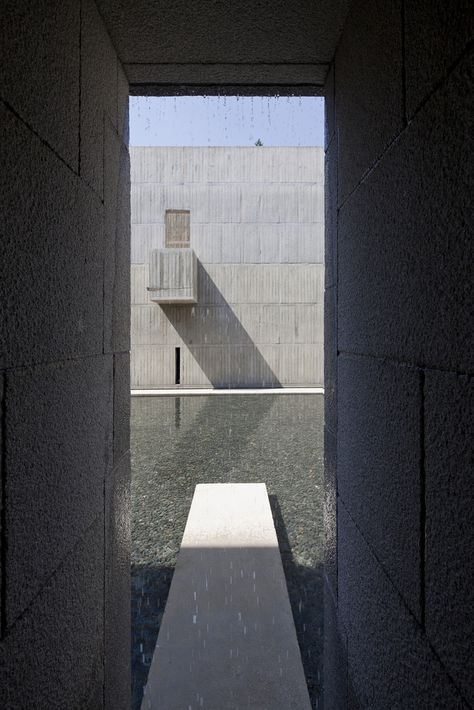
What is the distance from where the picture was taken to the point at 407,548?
167cm

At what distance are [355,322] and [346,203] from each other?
75cm

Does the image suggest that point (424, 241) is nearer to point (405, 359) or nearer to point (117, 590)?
point (405, 359)


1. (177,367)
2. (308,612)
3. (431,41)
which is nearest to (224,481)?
(308,612)

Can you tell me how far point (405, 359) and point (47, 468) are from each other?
4.85ft

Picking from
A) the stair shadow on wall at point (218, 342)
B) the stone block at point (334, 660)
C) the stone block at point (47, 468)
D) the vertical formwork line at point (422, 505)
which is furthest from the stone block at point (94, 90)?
the stair shadow on wall at point (218, 342)

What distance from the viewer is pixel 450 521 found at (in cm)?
133

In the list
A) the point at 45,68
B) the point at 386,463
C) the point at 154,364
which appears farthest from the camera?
the point at 154,364

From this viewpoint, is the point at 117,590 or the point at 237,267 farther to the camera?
the point at 237,267

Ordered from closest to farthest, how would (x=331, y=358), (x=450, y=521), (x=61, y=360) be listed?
(x=450, y=521), (x=61, y=360), (x=331, y=358)

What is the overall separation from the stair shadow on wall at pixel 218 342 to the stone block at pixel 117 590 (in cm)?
1675

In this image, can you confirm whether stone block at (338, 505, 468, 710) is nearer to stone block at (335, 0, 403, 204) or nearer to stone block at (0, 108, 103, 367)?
stone block at (0, 108, 103, 367)

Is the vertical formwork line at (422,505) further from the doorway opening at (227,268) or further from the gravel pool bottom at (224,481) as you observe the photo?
the doorway opening at (227,268)

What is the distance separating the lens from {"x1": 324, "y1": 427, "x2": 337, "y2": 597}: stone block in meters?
3.02

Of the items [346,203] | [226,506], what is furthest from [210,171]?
[346,203]
